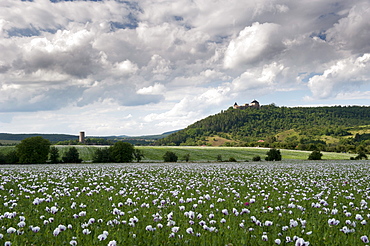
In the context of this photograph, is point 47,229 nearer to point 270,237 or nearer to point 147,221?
point 147,221

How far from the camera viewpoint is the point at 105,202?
9500 mm

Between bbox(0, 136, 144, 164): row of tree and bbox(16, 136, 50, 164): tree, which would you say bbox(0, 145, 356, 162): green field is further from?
bbox(16, 136, 50, 164): tree

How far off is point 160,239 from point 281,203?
5742mm

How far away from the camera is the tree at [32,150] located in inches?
2229

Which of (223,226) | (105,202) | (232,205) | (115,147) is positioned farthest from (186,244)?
(115,147)

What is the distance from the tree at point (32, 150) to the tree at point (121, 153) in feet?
48.4

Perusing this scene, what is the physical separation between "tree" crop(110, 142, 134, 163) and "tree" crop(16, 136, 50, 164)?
48.4 ft

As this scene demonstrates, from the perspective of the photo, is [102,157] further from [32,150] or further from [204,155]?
[204,155]

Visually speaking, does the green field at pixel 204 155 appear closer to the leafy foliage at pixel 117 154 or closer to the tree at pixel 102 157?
the leafy foliage at pixel 117 154

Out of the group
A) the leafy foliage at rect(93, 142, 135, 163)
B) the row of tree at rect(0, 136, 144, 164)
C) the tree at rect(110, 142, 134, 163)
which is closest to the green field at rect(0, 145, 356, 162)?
the tree at rect(110, 142, 134, 163)

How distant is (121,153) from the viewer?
206ft

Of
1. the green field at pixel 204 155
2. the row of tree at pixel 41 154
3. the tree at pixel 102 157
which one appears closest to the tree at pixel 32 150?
the row of tree at pixel 41 154

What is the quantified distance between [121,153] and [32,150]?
1914cm

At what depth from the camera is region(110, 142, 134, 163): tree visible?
6216cm
